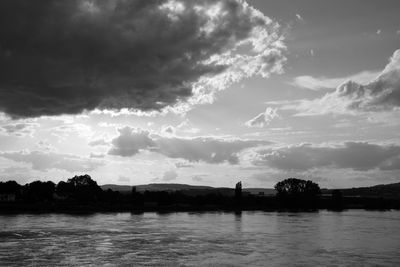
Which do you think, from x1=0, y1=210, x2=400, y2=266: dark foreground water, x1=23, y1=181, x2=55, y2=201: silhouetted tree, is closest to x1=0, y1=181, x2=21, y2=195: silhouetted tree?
x1=23, y1=181, x2=55, y2=201: silhouetted tree

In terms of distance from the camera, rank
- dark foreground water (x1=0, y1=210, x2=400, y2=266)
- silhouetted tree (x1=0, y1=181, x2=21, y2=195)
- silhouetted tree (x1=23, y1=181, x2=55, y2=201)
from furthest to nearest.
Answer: silhouetted tree (x1=0, y1=181, x2=21, y2=195)
silhouetted tree (x1=23, y1=181, x2=55, y2=201)
dark foreground water (x1=0, y1=210, x2=400, y2=266)

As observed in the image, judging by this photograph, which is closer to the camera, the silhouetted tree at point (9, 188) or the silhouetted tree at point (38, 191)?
the silhouetted tree at point (38, 191)

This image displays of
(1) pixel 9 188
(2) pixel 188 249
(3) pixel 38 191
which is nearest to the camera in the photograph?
(2) pixel 188 249

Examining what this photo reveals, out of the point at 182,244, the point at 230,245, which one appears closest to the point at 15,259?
the point at 182,244

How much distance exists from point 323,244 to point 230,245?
12.9 meters

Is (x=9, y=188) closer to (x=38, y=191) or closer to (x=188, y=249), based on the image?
(x=38, y=191)

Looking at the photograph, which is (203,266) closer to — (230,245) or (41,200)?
(230,245)

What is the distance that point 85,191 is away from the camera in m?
198

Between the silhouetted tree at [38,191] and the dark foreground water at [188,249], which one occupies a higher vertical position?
the silhouetted tree at [38,191]

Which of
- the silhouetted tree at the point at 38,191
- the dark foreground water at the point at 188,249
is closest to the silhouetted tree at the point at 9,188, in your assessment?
the silhouetted tree at the point at 38,191

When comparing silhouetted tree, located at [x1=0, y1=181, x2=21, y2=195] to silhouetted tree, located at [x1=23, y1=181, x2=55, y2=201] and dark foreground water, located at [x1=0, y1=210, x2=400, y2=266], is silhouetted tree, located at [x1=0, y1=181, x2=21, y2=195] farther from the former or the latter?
dark foreground water, located at [x1=0, y1=210, x2=400, y2=266]

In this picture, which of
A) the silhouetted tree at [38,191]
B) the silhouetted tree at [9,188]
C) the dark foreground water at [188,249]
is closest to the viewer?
the dark foreground water at [188,249]

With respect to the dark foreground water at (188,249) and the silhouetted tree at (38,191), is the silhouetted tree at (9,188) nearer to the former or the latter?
the silhouetted tree at (38,191)

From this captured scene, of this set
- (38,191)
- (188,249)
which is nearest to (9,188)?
(38,191)
